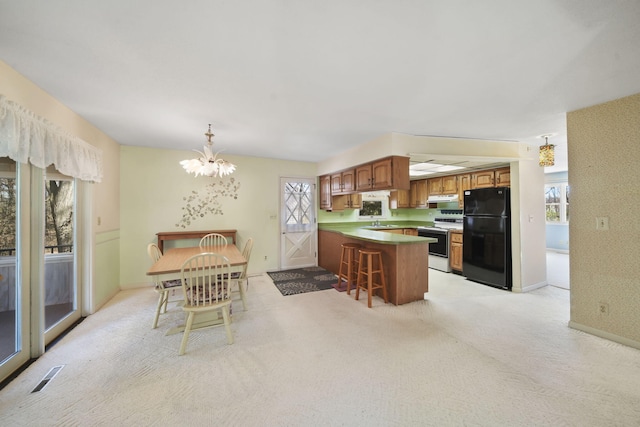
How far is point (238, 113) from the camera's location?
2.63 metres

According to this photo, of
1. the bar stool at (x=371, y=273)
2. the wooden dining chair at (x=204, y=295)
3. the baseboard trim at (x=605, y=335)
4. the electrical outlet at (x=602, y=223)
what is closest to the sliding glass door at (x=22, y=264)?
the wooden dining chair at (x=204, y=295)

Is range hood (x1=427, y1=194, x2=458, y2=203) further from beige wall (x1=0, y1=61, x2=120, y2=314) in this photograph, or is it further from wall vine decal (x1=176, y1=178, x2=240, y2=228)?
beige wall (x1=0, y1=61, x2=120, y2=314)

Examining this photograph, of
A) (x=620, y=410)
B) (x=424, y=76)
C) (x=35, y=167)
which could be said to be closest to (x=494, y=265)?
(x=620, y=410)

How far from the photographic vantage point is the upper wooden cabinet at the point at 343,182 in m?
4.27

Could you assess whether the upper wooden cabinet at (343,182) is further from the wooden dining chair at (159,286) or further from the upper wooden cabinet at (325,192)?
the wooden dining chair at (159,286)

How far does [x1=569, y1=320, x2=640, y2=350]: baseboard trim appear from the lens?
2234 mm

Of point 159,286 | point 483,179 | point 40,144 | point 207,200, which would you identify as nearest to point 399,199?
point 483,179

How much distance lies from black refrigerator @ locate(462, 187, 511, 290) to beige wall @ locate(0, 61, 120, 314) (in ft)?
18.5

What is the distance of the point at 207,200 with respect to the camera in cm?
445

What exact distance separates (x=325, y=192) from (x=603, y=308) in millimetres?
4222

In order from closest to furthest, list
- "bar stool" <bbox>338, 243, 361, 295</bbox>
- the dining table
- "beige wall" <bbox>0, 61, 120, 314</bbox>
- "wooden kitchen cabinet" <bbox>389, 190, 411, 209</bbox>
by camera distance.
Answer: "beige wall" <bbox>0, 61, 120, 314</bbox> < the dining table < "bar stool" <bbox>338, 243, 361, 295</bbox> < "wooden kitchen cabinet" <bbox>389, 190, 411, 209</bbox>

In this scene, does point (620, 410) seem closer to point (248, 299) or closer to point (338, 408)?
point (338, 408)

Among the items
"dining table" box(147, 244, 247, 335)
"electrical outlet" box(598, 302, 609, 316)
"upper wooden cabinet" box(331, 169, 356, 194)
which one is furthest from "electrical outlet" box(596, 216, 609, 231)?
"dining table" box(147, 244, 247, 335)

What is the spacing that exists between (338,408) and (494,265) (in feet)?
12.0
